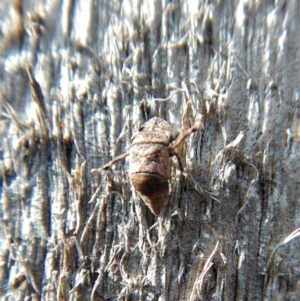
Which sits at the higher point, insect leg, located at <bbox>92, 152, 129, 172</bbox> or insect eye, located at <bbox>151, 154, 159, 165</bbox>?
insect eye, located at <bbox>151, 154, 159, 165</bbox>

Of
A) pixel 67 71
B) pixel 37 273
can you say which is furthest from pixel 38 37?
pixel 37 273

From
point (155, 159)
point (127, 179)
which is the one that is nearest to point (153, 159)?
point (155, 159)

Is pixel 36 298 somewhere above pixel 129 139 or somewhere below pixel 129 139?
below

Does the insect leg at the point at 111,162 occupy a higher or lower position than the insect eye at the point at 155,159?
lower

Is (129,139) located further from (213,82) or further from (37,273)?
(37,273)
